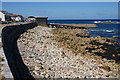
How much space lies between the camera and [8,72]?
786cm

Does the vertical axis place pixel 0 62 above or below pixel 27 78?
above

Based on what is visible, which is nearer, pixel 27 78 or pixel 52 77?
pixel 27 78

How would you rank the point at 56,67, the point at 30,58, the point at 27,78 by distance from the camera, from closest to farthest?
the point at 27,78 < the point at 56,67 < the point at 30,58

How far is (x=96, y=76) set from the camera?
40.1 feet

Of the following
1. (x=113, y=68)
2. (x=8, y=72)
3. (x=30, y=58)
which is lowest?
(x=113, y=68)

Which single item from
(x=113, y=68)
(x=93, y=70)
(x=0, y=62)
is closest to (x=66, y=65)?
(x=93, y=70)

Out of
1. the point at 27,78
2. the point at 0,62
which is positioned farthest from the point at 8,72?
the point at 27,78

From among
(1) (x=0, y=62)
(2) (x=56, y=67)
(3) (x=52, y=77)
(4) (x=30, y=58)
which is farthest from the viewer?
(4) (x=30, y=58)

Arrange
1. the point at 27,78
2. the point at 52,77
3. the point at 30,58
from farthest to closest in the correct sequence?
the point at 30,58 → the point at 52,77 → the point at 27,78

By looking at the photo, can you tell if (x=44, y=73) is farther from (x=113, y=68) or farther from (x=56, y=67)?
(x=113, y=68)

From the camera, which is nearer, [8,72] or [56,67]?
[8,72]

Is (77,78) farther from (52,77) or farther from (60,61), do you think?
(60,61)

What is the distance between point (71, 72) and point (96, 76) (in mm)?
1735

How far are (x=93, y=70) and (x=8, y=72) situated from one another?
742 centimetres
